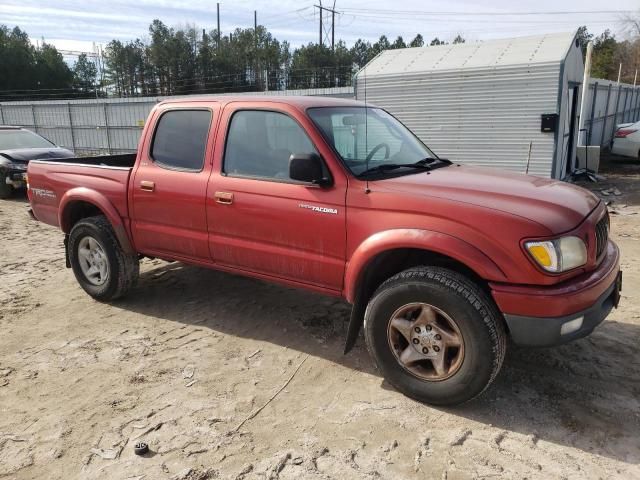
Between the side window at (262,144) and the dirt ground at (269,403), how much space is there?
1.42 metres

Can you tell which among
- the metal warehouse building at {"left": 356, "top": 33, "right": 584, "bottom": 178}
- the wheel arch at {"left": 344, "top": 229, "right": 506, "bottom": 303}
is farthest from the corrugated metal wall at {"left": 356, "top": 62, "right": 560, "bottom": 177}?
the wheel arch at {"left": 344, "top": 229, "right": 506, "bottom": 303}

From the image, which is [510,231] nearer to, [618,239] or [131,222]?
[131,222]

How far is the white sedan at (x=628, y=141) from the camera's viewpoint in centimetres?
1527

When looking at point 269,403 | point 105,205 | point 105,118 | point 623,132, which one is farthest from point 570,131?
point 105,118

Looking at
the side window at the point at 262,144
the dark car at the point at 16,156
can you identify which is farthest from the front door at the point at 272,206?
the dark car at the point at 16,156

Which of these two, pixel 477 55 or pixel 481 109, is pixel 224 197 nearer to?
pixel 481 109

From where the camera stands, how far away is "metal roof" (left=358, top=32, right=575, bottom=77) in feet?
32.9

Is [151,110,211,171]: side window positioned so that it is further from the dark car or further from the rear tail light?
the rear tail light

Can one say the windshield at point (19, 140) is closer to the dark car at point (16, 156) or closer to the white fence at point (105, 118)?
the dark car at point (16, 156)

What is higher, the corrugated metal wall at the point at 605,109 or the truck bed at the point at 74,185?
the corrugated metal wall at the point at 605,109

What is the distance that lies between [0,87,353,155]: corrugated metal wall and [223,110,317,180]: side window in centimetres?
1367

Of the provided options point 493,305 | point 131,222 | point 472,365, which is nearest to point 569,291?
point 493,305

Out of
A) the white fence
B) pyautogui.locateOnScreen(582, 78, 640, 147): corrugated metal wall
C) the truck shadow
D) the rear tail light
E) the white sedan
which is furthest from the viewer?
the white fence

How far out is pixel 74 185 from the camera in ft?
16.9
